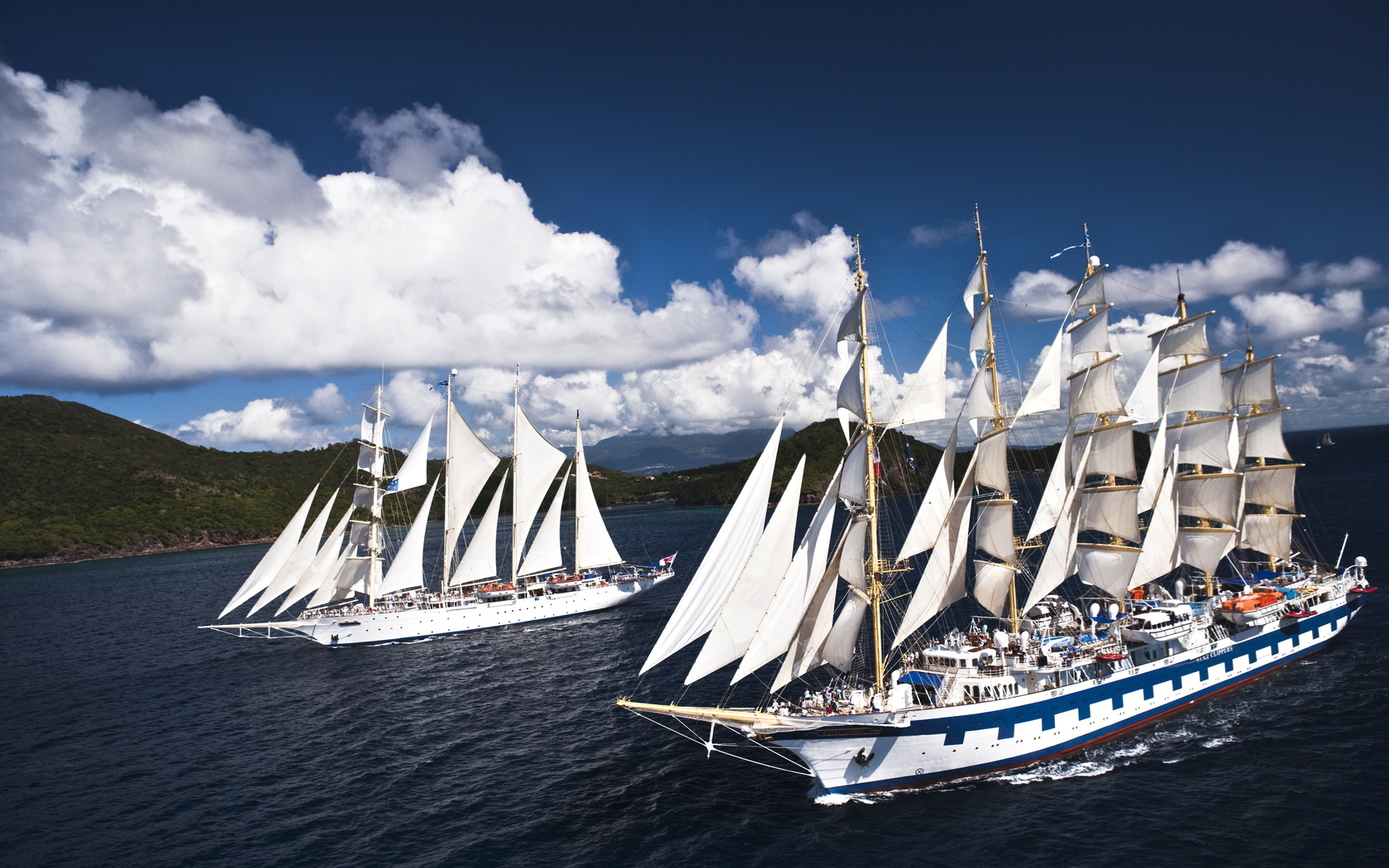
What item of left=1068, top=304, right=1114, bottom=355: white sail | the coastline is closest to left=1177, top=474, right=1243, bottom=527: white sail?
left=1068, top=304, right=1114, bottom=355: white sail

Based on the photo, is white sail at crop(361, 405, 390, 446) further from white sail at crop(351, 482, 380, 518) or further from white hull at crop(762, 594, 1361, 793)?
white hull at crop(762, 594, 1361, 793)

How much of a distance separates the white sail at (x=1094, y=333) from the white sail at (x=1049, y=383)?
4.20 metres

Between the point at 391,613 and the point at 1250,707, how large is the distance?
2302 inches

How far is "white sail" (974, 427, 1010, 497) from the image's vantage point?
114 ft

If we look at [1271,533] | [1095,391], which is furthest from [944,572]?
[1271,533]

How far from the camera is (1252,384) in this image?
150ft

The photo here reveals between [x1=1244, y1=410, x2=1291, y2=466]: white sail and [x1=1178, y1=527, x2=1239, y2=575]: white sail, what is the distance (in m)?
6.93

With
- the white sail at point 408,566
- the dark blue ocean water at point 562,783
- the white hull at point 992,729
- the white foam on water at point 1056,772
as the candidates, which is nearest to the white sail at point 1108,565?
the white hull at point 992,729

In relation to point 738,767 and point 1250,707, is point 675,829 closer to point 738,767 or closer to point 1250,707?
point 738,767

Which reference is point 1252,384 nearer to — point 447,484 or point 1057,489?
point 1057,489

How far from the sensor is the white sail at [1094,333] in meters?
38.8

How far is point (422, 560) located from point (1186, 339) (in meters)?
60.8

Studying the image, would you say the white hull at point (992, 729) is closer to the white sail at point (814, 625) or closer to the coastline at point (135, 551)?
the white sail at point (814, 625)

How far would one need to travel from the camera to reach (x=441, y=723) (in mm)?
38125
